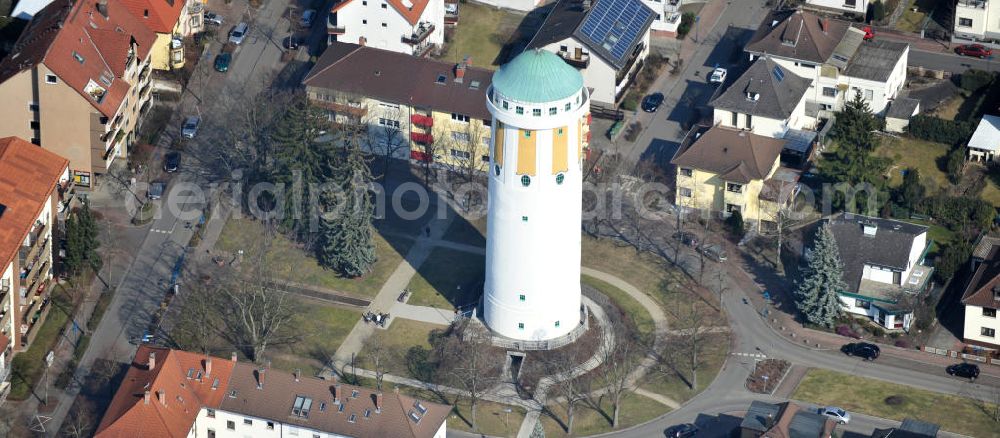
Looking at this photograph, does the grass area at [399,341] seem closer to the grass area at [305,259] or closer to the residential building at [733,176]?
the grass area at [305,259]

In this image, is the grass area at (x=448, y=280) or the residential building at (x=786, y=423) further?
the grass area at (x=448, y=280)

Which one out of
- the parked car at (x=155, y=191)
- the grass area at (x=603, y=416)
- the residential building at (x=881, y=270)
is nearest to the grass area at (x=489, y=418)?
the grass area at (x=603, y=416)

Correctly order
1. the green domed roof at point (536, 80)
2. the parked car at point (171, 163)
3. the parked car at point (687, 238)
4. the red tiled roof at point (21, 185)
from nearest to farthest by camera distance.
Result: the green domed roof at point (536, 80), the red tiled roof at point (21, 185), the parked car at point (687, 238), the parked car at point (171, 163)

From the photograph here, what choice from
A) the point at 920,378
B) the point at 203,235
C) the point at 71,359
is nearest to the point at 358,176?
the point at 203,235

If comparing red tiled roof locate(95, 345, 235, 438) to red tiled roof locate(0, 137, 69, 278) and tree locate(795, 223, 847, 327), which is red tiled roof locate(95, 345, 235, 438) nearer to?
red tiled roof locate(0, 137, 69, 278)

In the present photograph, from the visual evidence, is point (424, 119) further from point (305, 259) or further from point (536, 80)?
point (536, 80)

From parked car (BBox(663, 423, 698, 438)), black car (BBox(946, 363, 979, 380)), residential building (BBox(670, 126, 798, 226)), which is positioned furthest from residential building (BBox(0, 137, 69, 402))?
black car (BBox(946, 363, 979, 380))
